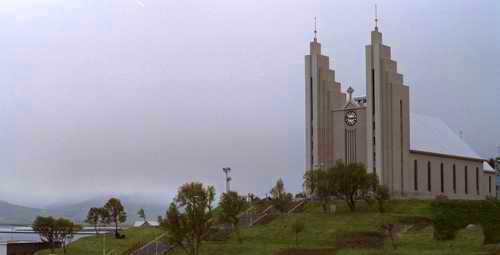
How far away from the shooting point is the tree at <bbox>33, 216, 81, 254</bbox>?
5941 centimetres

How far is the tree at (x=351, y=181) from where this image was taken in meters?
64.2

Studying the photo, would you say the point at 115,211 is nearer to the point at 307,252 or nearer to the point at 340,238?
the point at 340,238

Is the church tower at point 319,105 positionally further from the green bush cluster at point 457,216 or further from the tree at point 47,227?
the green bush cluster at point 457,216

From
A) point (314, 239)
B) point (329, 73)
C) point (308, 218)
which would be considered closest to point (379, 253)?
point (314, 239)

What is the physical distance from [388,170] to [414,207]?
967 centimetres

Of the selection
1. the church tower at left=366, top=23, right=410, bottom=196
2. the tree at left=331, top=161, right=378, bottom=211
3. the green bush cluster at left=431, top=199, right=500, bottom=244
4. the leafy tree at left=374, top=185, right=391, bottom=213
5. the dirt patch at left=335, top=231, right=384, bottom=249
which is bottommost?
the dirt patch at left=335, top=231, right=384, bottom=249

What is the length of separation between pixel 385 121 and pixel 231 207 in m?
24.7

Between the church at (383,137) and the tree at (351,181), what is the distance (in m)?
8.18

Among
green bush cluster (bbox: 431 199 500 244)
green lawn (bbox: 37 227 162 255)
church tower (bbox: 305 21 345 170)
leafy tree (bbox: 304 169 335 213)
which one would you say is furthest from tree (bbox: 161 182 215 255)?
church tower (bbox: 305 21 345 170)

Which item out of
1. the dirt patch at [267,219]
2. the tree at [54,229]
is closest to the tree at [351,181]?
the dirt patch at [267,219]

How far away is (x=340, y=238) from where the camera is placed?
51844 mm

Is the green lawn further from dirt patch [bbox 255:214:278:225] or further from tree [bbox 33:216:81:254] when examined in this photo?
dirt patch [bbox 255:214:278:225]

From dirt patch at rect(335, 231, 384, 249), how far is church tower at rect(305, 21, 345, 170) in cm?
2729

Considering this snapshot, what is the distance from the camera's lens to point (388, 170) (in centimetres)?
7450
